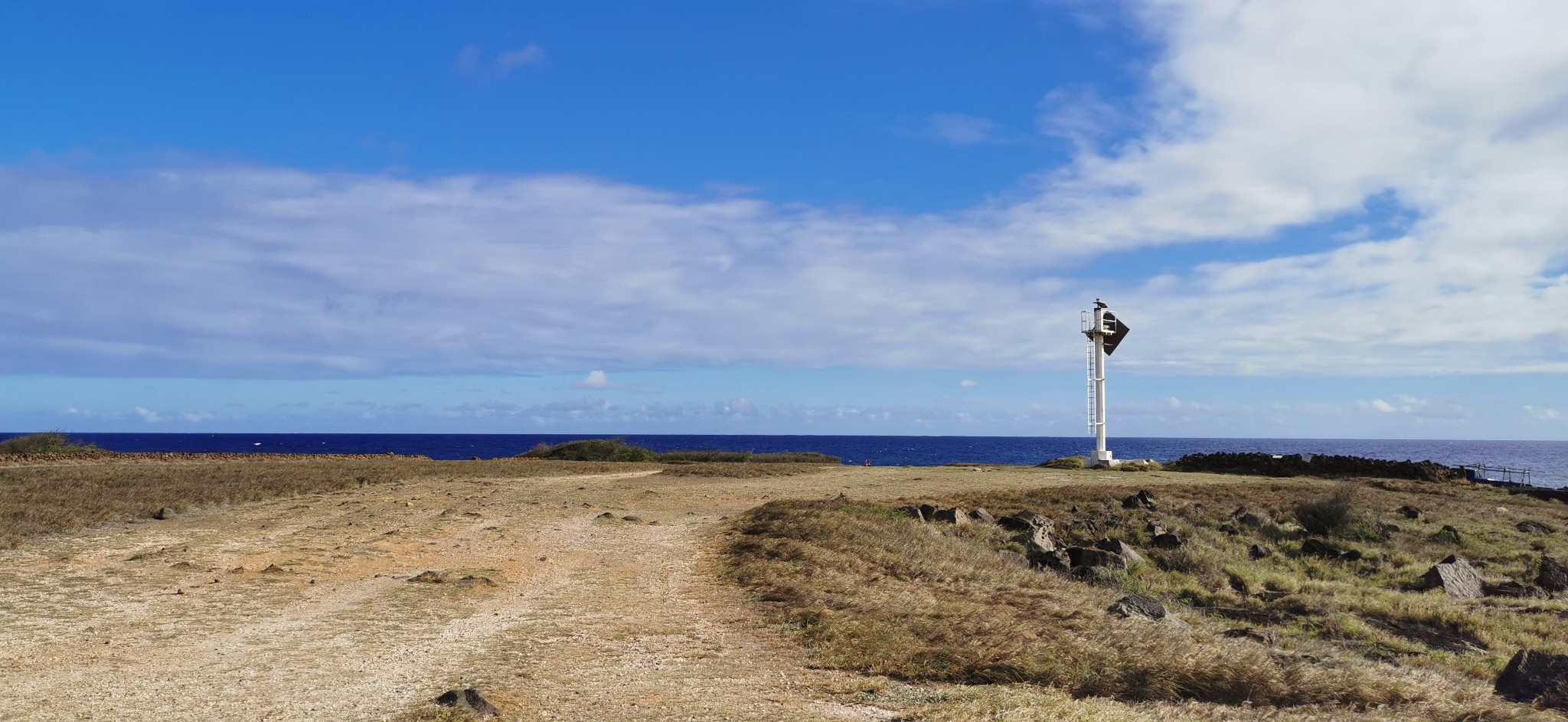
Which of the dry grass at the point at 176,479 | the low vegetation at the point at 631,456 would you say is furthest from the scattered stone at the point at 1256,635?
the low vegetation at the point at 631,456

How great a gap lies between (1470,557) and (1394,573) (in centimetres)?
414

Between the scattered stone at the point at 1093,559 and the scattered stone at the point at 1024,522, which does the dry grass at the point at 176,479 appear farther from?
the scattered stone at the point at 1024,522

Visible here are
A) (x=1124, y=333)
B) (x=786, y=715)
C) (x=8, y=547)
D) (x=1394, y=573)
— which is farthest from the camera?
(x=1124, y=333)

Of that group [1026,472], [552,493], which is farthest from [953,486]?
[552,493]

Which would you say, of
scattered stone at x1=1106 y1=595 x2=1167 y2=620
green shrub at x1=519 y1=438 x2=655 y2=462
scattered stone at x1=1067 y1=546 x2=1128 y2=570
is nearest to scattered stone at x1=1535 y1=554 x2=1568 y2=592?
scattered stone at x1=1067 y1=546 x2=1128 y2=570

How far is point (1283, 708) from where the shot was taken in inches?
313

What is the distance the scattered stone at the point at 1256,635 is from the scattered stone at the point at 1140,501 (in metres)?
14.4

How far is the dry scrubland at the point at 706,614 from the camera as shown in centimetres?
760

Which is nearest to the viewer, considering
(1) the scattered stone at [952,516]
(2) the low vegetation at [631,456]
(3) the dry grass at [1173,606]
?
(3) the dry grass at [1173,606]

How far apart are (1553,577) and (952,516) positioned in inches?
465

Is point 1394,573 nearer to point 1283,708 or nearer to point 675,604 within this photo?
point 1283,708

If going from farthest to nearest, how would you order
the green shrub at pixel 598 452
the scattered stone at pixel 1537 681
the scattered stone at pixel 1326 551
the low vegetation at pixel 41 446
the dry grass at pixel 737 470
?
the green shrub at pixel 598 452
the low vegetation at pixel 41 446
the dry grass at pixel 737 470
the scattered stone at pixel 1326 551
the scattered stone at pixel 1537 681

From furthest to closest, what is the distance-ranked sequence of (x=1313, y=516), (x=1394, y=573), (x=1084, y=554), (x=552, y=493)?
1. (x=552, y=493)
2. (x=1313, y=516)
3. (x=1394, y=573)
4. (x=1084, y=554)

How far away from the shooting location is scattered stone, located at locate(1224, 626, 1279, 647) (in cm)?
1107
